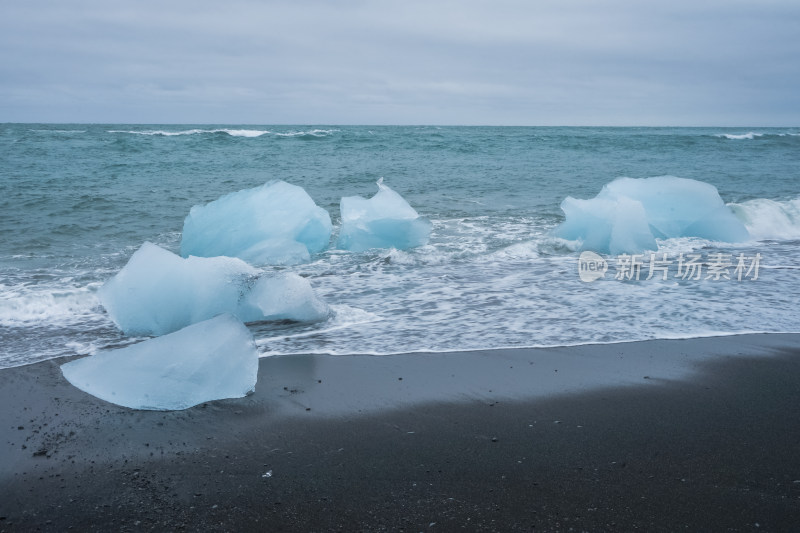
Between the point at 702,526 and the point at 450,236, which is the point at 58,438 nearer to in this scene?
the point at 702,526

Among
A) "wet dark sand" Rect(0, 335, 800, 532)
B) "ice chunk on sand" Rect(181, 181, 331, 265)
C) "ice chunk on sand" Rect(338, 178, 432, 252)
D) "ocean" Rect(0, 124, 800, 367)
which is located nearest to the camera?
"wet dark sand" Rect(0, 335, 800, 532)

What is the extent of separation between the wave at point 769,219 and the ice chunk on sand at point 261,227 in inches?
230

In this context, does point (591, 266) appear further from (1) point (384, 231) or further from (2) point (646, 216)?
(1) point (384, 231)

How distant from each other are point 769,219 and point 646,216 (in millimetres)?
2390

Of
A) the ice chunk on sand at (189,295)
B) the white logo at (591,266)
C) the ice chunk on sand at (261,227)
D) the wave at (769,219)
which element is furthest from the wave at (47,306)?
the wave at (769,219)

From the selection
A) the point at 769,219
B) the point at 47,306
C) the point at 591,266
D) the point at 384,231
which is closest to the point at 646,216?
the point at 591,266

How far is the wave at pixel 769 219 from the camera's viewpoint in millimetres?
8609

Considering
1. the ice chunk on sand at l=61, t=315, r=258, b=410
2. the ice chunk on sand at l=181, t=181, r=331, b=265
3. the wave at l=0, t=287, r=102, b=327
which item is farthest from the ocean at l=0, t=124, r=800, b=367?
the ice chunk on sand at l=61, t=315, r=258, b=410

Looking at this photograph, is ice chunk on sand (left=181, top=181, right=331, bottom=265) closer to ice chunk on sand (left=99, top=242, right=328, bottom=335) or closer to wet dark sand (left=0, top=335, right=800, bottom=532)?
ice chunk on sand (left=99, top=242, right=328, bottom=335)

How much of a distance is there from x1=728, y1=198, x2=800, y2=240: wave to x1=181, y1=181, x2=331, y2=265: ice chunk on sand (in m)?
5.83

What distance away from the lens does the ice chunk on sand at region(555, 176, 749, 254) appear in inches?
291

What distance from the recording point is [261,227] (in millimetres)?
7363
